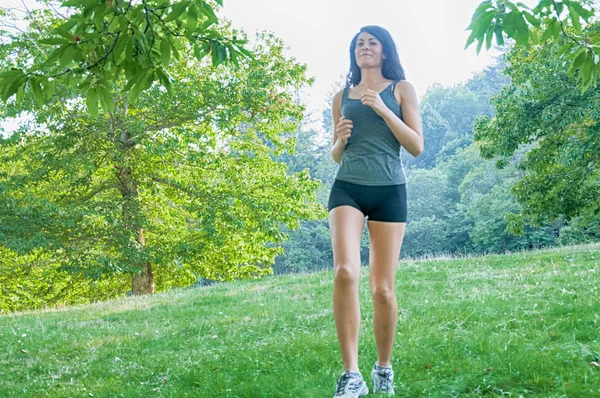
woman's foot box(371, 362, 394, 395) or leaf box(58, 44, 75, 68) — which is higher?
leaf box(58, 44, 75, 68)

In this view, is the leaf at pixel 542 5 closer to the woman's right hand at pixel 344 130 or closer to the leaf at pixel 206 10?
the woman's right hand at pixel 344 130

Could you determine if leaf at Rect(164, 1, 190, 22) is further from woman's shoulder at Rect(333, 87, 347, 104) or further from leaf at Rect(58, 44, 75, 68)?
woman's shoulder at Rect(333, 87, 347, 104)

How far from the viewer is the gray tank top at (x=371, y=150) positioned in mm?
3499

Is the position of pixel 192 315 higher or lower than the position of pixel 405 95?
lower

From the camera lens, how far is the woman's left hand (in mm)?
3463

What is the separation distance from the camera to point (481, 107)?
75.8m

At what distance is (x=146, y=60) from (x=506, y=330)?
11.9 feet

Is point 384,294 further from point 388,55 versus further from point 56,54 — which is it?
point 56,54

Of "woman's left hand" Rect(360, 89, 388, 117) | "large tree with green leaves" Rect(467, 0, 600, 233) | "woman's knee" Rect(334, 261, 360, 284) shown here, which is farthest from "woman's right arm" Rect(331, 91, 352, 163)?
"large tree with green leaves" Rect(467, 0, 600, 233)

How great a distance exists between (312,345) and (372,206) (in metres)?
1.81

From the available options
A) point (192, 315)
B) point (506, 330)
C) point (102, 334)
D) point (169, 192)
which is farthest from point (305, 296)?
point (169, 192)

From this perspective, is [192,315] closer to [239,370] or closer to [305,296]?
[305,296]

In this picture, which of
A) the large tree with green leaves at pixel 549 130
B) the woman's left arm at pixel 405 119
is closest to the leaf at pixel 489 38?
the woman's left arm at pixel 405 119

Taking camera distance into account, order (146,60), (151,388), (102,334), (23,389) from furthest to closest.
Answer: (102,334) → (23,389) → (151,388) → (146,60)
